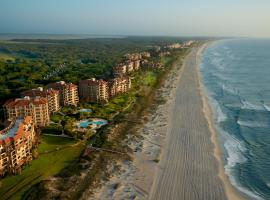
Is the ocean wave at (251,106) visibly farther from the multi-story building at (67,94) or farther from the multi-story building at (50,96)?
the multi-story building at (50,96)

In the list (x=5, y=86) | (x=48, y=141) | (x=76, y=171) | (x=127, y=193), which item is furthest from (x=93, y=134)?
(x=5, y=86)

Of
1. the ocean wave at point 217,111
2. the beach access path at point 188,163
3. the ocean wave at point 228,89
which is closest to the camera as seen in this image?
the beach access path at point 188,163

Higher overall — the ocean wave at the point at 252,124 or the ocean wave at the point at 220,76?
the ocean wave at the point at 252,124

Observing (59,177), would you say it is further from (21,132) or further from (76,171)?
(21,132)

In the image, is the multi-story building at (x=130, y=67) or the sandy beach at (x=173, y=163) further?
the multi-story building at (x=130, y=67)

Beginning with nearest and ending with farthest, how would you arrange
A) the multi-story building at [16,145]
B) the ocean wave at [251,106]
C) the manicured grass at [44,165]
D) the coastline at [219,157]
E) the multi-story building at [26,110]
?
the coastline at [219,157], the manicured grass at [44,165], the multi-story building at [16,145], the multi-story building at [26,110], the ocean wave at [251,106]

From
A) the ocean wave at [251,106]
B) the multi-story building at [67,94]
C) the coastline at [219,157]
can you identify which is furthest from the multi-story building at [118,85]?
the ocean wave at [251,106]

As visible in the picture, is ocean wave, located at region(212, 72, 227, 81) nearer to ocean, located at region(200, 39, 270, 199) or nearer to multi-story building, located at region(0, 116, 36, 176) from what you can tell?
ocean, located at region(200, 39, 270, 199)

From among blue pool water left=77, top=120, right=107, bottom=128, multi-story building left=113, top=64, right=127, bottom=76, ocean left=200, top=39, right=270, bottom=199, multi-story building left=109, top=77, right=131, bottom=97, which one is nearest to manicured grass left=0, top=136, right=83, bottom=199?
blue pool water left=77, top=120, right=107, bottom=128

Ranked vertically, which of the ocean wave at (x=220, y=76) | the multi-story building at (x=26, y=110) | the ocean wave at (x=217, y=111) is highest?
the multi-story building at (x=26, y=110)
